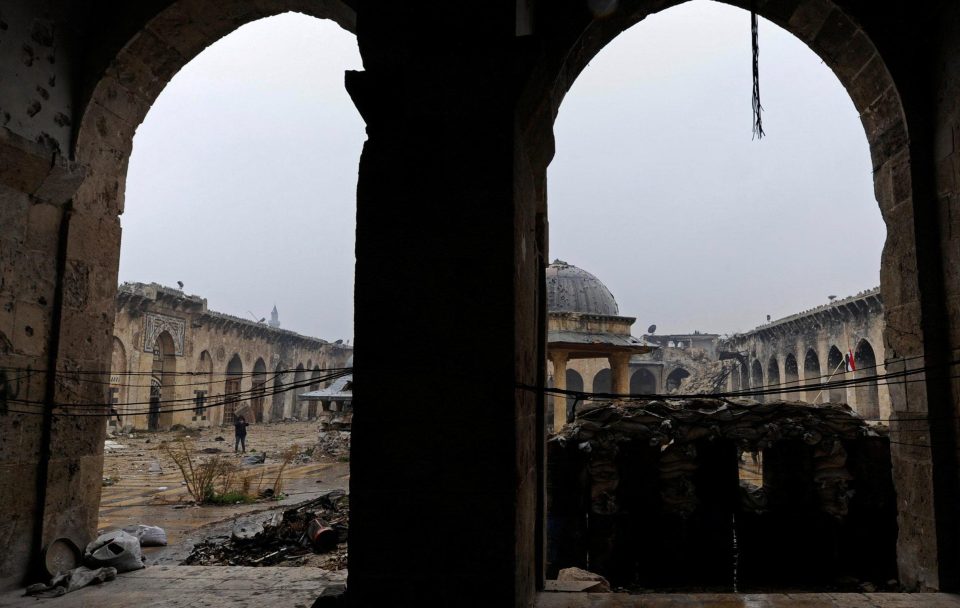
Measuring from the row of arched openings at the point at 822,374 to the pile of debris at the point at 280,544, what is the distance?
15.1 m

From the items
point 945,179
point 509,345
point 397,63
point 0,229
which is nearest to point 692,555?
point 945,179

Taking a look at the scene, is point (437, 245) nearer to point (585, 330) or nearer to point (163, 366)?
point (585, 330)

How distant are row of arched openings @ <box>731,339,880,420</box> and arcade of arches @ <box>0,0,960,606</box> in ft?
48.9

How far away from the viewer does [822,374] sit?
2145 centimetres

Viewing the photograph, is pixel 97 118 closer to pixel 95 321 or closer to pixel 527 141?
pixel 95 321

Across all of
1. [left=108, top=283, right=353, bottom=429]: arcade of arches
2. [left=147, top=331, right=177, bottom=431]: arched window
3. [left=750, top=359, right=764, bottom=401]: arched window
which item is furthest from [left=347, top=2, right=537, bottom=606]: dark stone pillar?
[left=750, top=359, right=764, bottom=401]: arched window

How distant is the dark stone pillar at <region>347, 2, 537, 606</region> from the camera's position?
2.07 meters

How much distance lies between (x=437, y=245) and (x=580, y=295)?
1525cm

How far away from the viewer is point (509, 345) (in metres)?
2.12

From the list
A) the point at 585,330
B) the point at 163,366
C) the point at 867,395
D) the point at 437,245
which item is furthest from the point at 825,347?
the point at 163,366

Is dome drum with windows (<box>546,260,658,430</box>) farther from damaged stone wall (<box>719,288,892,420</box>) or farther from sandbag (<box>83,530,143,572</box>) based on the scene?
sandbag (<box>83,530,143,572</box>)

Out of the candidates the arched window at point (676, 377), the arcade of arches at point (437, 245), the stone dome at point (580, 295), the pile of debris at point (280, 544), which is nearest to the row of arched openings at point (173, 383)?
the stone dome at point (580, 295)

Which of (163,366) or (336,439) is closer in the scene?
(336,439)

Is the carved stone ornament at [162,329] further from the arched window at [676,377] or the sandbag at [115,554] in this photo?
the arched window at [676,377]
